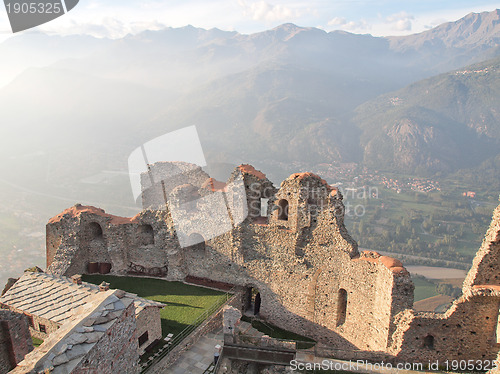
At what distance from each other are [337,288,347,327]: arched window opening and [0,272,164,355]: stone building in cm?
959

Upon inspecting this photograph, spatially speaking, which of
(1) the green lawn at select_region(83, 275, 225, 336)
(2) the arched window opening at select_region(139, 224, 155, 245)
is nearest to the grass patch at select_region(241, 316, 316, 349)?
(1) the green lawn at select_region(83, 275, 225, 336)

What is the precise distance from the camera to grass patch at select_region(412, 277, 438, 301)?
71562mm

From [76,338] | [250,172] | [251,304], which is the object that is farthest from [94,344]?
[251,304]

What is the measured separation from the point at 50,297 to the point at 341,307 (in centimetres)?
1536

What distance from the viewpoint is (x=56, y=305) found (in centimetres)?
1850

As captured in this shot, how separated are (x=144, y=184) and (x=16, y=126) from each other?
16346 cm

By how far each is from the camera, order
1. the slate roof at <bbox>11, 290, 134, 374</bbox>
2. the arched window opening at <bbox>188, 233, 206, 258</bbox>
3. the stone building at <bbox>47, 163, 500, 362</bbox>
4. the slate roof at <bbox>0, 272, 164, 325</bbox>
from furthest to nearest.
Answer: the arched window opening at <bbox>188, 233, 206, 258</bbox>, the slate roof at <bbox>0, 272, 164, 325</bbox>, the stone building at <bbox>47, 163, 500, 362</bbox>, the slate roof at <bbox>11, 290, 134, 374</bbox>

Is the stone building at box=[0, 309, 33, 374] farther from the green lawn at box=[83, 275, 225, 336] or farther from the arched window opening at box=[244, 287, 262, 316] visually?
the arched window opening at box=[244, 287, 262, 316]

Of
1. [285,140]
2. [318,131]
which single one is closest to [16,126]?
[285,140]

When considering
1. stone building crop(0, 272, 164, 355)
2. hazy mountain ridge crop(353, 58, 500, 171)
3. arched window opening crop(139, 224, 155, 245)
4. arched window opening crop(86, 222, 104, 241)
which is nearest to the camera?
stone building crop(0, 272, 164, 355)

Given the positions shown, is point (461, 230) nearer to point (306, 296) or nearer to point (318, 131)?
point (318, 131)

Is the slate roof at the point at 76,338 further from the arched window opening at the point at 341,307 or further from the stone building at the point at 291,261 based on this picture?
the arched window opening at the point at 341,307

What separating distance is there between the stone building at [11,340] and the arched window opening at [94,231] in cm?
1357

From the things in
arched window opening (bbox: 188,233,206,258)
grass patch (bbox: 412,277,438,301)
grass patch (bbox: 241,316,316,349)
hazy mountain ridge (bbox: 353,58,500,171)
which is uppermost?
arched window opening (bbox: 188,233,206,258)
